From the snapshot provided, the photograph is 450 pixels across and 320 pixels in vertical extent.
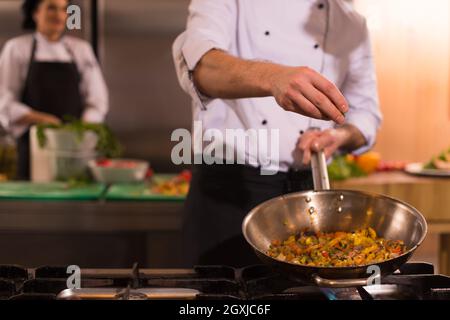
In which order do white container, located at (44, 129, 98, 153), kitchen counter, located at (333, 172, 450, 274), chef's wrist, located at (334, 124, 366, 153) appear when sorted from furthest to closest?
kitchen counter, located at (333, 172, 450, 274)
white container, located at (44, 129, 98, 153)
chef's wrist, located at (334, 124, 366, 153)

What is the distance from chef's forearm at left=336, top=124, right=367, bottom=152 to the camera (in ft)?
4.70

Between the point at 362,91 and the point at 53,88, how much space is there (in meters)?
1.75

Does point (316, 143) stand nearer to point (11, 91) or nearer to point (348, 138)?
point (348, 138)

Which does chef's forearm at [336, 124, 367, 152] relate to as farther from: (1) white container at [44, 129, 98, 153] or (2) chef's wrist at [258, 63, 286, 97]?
(1) white container at [44, 129, 98, 153]

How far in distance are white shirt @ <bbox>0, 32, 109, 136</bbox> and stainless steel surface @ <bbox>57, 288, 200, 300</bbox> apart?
1.98 metres

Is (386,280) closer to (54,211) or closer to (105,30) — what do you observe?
(54,211)

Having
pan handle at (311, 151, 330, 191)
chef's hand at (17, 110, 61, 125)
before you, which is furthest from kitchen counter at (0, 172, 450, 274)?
pan handle at (311, 151, 330, 191)

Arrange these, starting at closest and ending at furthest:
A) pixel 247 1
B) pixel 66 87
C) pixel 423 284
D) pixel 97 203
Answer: pixel 423 284 < pixel 247 1 < pixel 97 203 < pixel 66 87

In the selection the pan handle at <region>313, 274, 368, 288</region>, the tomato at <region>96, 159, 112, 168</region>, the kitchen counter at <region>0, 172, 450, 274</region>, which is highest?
the tomato at <region>96, 159, 112, 168</region>

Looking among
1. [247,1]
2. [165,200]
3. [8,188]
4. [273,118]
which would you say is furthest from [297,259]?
[8,188]

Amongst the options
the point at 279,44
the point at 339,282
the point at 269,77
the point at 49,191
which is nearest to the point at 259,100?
the point at 279,44

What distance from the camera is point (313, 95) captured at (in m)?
0.93

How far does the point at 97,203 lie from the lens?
2.15 m
